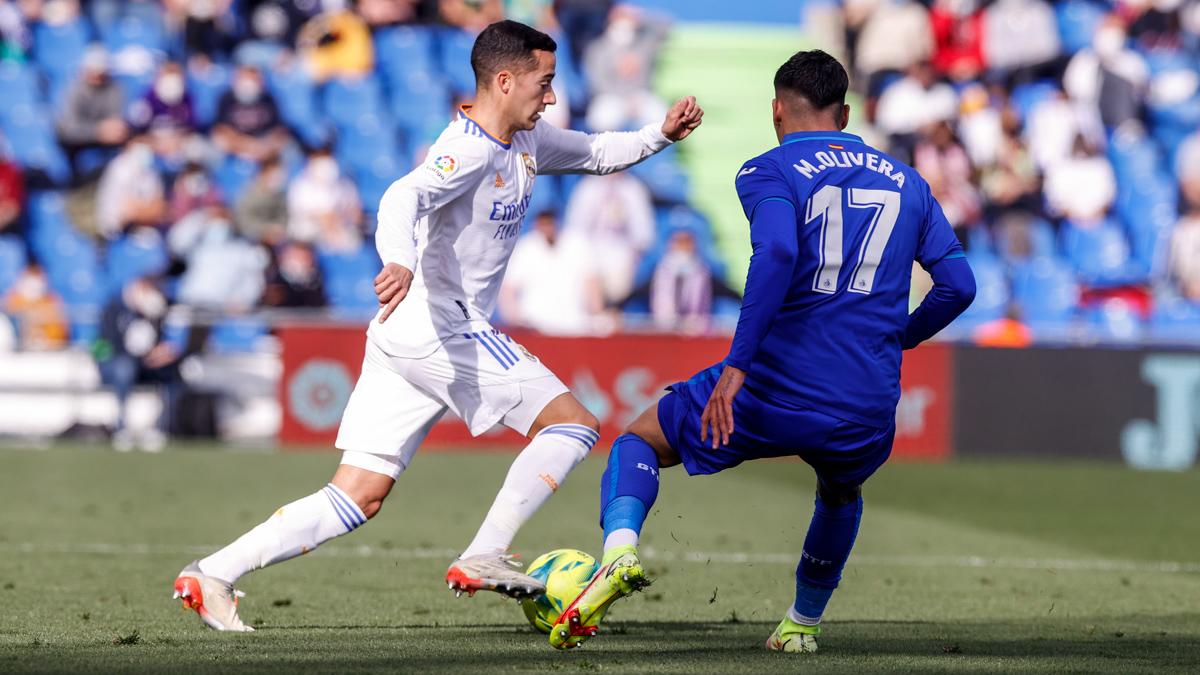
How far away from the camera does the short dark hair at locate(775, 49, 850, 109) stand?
5609mm

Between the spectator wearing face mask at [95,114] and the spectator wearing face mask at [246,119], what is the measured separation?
105 centimetres

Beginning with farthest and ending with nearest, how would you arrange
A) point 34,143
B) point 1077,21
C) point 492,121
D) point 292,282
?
1. point 1077,21
2. point 34,143
3. point 292,282
4. point 492,121

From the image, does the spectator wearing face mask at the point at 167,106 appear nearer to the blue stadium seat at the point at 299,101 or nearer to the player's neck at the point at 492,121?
the blue stadium seat at the point at 299,101

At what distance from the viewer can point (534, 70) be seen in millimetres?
6117

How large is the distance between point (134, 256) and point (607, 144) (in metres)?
12.6

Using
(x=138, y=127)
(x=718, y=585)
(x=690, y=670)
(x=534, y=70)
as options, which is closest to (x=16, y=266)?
(x=138, y=127)

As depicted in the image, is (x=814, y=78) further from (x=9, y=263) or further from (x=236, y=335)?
(x=9, y=263)

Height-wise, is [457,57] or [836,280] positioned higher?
[836,280]

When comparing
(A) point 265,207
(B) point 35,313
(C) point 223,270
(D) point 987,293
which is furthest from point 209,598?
(D) point 987,293

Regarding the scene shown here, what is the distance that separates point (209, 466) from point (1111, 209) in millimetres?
11485

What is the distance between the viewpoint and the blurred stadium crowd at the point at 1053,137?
19.6 m

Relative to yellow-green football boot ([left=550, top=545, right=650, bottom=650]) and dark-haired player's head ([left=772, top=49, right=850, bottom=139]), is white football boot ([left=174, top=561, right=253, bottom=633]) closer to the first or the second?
yellow-green football boot ([left=550, top=545, right=650, bottom=650])

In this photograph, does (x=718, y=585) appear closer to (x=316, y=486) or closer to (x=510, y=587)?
(x=510, y=587)

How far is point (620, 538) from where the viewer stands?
5402 mm
